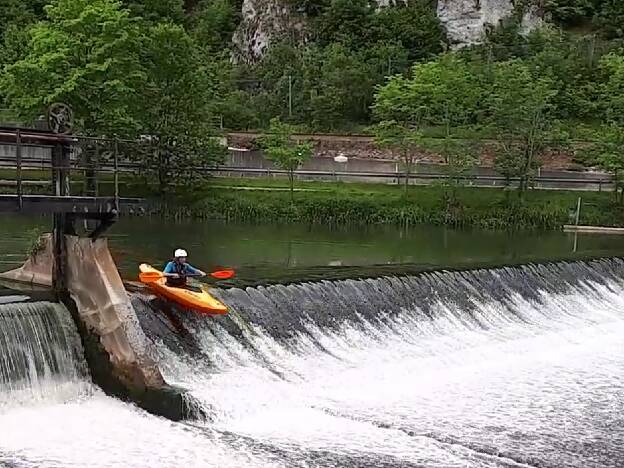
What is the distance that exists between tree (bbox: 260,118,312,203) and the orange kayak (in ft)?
92.1

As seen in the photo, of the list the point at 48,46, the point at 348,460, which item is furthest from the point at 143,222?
the point at 348,460

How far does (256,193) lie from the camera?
145 ft

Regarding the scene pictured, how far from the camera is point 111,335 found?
1431 cm

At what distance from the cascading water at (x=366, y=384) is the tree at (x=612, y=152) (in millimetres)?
21902

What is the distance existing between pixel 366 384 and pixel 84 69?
94.4 feet

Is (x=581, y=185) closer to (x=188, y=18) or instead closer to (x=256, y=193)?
(x=256, y=193)

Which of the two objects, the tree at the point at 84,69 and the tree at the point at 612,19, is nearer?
the tree at the point at 84,69

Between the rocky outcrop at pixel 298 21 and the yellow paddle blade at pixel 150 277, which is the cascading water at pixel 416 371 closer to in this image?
the yellow paddle blade at pixel 150 277

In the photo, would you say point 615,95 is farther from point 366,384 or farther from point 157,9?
point 157,9

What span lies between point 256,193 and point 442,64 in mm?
13030

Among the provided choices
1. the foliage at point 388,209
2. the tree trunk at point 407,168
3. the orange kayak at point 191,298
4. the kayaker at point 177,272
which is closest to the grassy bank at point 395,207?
the foliage at point 388,209

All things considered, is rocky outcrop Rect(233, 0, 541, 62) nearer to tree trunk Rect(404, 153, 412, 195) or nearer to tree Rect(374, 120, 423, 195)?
tree trunk Rect(404, 153, 412, 195)

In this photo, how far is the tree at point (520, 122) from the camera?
44.4 m

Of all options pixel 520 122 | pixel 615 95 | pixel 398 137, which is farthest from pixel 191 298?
pixel 615 95
